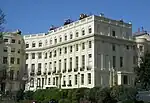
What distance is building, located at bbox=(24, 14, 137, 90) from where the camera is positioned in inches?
2522

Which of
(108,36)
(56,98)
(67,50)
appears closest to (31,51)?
(67,50)

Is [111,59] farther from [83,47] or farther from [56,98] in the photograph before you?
[56,98]

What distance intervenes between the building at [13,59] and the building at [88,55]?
5939 mm

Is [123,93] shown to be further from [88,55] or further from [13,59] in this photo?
[13,59]

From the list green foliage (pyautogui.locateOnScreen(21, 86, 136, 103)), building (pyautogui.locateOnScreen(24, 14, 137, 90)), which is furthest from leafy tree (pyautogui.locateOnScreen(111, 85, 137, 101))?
building (pyautogui.locateOnScreen(24, 14, 137, 90))

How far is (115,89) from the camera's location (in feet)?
136

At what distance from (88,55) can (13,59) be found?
27.6 metres

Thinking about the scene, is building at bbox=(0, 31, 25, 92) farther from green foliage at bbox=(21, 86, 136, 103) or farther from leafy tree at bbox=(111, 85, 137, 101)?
leafy tree at bbox=(111, 85, 137, 101)

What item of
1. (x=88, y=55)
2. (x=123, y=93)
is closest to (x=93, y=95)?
(x=123, y=93)

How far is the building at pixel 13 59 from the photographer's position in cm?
8044

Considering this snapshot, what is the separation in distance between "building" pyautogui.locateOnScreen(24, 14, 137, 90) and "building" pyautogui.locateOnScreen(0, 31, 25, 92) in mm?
5939

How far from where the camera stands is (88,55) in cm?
6512

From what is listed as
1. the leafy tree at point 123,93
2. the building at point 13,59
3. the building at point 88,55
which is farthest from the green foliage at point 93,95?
the building at point 13,59

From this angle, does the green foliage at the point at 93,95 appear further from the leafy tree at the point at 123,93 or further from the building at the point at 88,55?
the building at the point at 88,55
